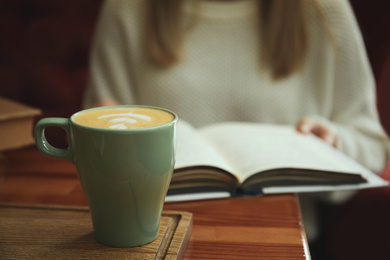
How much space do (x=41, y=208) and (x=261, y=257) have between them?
0.25 meters

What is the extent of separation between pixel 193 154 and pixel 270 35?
627mm

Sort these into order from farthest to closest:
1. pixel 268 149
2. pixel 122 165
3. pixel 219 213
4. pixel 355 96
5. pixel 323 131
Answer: pixel 355 96 → pixel 323 131 → pixel 268 149 → pixel 219 213 → pixel 122 165

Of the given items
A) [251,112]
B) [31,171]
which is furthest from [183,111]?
[31,171]

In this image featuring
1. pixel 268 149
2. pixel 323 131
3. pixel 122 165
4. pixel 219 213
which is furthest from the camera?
pixel 323 131

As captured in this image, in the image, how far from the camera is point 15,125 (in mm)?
564

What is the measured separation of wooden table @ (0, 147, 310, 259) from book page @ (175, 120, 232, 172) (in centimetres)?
5

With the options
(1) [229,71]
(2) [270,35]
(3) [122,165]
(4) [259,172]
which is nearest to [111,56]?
(1) [229,71]

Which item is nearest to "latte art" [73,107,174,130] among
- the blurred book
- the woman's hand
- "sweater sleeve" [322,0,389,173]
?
the blurred book

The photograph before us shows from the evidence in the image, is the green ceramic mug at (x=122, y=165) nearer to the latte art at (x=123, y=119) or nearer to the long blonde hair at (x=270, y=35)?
the latte art at (x=123, y=119)

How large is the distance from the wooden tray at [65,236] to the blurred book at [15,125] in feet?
0.44

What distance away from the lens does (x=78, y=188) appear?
0.55 metres

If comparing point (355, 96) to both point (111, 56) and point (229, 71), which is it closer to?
point (229, 71)

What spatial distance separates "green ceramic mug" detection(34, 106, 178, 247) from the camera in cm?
33

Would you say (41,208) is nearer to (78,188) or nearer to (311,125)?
(78,188)
